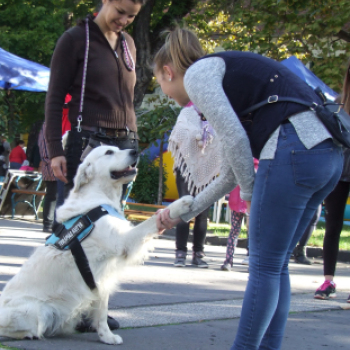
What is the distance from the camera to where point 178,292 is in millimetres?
4906

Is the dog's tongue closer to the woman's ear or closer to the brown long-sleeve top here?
the brown long-sleeve top

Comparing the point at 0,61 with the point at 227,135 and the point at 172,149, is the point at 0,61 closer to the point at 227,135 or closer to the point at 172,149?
the point at 172,149

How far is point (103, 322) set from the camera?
10.9ft

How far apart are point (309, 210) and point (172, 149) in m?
Result: 3.70

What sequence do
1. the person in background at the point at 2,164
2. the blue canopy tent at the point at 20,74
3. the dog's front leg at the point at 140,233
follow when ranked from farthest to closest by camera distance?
the person in background at the point at 2,164
the blue canopy tent at the point at 20,74
the dog's front leg at the point at 140,233

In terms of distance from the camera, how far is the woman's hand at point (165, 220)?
278 cm

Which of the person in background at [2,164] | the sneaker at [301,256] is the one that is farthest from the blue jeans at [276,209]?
the person in background at [2,164]

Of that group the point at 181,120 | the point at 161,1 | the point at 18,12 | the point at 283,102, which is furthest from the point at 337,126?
the point at 18,12

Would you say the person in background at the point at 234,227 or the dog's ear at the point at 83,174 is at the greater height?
the dog's ear at the point at 83,174

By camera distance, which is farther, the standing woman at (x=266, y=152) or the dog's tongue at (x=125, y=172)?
the dog's tongue at (x=125, y=172)

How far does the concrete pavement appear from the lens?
11.0 ft

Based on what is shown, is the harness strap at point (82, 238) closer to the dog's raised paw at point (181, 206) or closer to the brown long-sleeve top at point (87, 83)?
the brown long-sleeve top at point (87, 83)

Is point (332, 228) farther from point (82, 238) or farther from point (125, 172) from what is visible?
point (82, 238)

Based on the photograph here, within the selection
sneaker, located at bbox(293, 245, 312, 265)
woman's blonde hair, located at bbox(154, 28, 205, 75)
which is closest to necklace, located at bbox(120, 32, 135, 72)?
woman's blonde hair, located at bbox(154, 28, 205, 75)
